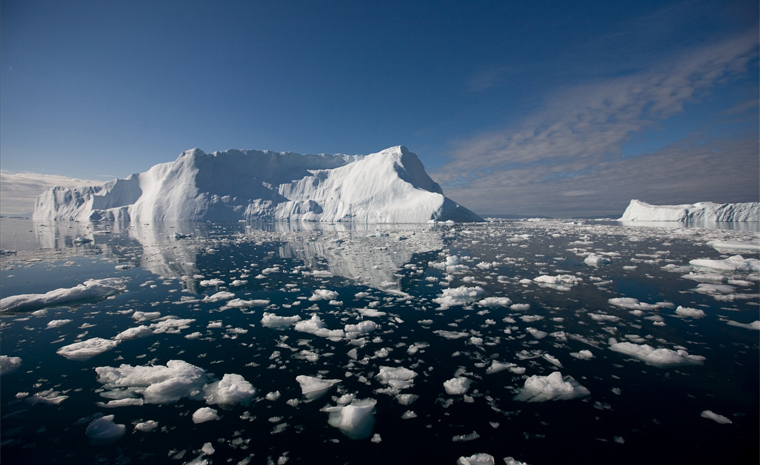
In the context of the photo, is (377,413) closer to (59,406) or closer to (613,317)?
(59,406)

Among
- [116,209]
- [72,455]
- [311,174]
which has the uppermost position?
[311,174]

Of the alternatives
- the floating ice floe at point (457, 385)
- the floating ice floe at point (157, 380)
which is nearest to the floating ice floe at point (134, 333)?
the floating ice floe at point (157, 380)

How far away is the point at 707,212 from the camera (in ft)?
179

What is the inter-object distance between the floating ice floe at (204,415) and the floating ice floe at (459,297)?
5369 millimetres

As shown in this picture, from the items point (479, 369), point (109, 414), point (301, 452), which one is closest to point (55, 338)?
point (109, 414)

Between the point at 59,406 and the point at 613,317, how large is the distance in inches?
372

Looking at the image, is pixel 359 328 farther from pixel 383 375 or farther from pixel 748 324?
pixel 748 324

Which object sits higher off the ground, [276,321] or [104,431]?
[276,321]

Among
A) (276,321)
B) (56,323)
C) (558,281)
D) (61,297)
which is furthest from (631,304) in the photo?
(61,297)

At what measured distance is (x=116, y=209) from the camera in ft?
223

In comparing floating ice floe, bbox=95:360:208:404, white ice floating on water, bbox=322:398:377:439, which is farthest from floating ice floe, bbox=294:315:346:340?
white ice floating on water, bbox=322:398:377:439

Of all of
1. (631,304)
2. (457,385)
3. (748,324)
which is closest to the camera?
(457,385)

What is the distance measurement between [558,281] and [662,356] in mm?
5178

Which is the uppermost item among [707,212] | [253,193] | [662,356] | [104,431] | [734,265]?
[253,193]
